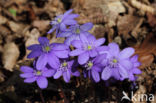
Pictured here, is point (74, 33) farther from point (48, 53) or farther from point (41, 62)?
point (41, 62)

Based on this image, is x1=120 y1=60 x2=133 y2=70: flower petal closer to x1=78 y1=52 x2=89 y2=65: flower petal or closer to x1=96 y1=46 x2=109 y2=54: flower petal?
x1=96 y1=46 x2=109 y2=54: flower petal

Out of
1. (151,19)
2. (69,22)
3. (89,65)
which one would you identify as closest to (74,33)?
(69,22)

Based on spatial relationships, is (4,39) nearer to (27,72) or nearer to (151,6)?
(27,72)

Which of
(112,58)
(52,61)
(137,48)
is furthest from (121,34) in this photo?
(52,61)

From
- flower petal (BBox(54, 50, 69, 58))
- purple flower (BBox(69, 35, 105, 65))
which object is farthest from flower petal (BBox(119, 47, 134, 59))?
flower petal (BBox(54, 50, 69, 58))

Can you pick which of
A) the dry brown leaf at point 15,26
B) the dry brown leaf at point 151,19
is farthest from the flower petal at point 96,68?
the dry brown leaf at point 15,26

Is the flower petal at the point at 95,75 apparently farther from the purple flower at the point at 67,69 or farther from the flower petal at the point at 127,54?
the flower petal at the point at 127,54
